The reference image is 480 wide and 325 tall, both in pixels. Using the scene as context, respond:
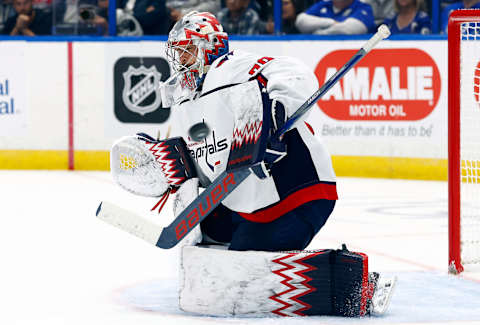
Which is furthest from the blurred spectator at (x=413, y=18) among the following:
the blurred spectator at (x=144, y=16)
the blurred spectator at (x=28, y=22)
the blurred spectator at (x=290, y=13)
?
the blurred spectator at (x=28, y=22)

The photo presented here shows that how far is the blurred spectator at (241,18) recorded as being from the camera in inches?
266

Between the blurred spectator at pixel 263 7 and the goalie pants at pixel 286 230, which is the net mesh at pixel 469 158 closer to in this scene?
the goalie pants at pixel 286 230

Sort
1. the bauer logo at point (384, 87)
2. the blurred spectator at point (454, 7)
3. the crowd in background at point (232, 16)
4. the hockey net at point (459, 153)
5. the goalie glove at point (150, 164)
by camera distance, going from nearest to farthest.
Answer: the goalie glove at point (150, 164) → the hockey net at point (459, 153) → the blurred spectator at point (454, 7) → the bauer logo at point (384, 87) → the crowd in background at point (232, 16)

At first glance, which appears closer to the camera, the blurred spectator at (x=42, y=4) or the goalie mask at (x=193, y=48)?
the goalie mask at (x=193, y=48)

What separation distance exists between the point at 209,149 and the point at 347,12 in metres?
4.01

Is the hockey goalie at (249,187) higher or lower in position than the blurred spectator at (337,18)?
lower

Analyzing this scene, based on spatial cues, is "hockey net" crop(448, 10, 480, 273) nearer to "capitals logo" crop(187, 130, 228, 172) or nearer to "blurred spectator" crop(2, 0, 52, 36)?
"capitals logo" crop(187, 130, 228, 172)

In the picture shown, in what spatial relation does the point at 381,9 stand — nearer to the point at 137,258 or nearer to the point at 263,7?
the point at 263,7

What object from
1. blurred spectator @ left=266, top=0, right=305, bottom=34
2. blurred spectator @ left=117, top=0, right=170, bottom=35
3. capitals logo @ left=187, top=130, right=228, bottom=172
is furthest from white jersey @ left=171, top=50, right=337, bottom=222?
blurred spectator @ left=117, top=0, right=170, bottom=35

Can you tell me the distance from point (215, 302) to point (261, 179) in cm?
35

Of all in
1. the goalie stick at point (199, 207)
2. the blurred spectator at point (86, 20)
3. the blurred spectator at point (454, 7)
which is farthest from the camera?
the blurred spectator at point (86, 20)

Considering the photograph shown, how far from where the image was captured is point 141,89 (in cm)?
689

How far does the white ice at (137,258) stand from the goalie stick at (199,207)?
22 centimetres

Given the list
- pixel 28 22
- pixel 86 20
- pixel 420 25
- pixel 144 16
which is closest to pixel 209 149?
pixel 420 25
